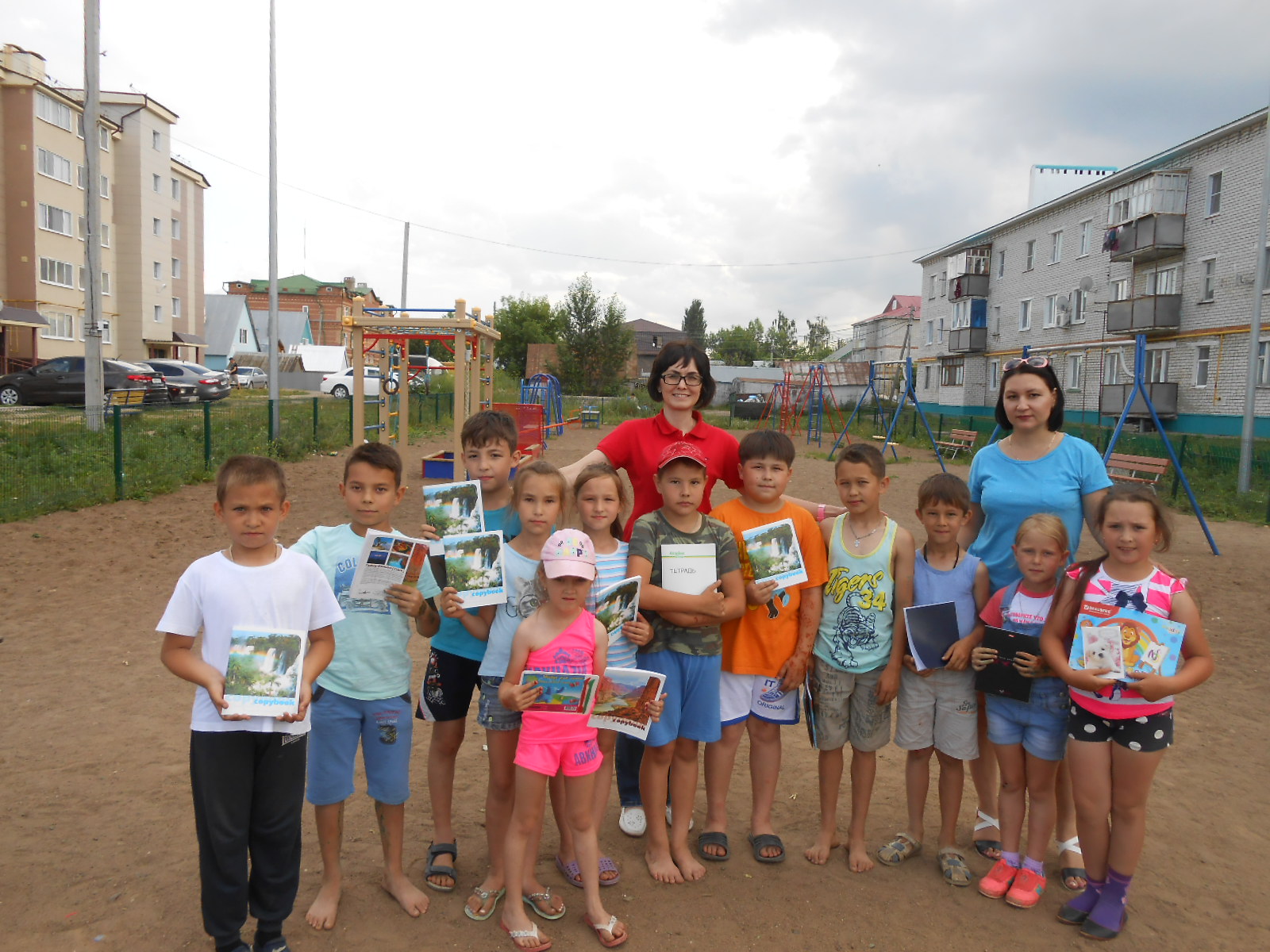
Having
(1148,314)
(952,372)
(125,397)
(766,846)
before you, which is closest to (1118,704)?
(766,846)

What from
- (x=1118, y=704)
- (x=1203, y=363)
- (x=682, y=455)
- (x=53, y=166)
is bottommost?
(x=1118, y=704)

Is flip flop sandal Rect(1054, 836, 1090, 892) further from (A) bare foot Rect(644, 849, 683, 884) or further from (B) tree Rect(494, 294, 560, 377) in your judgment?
(B) tree Rect(494, 294, 560, 377)

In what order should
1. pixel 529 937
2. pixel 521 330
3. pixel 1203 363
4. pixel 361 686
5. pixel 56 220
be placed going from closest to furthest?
pixel 529 937, pixel 361 686, pixel 1203 363, pixel 56 220, pixel 521 330

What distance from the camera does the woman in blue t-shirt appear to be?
10.9 feet

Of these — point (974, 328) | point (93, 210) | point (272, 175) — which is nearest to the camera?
point (93, 210)

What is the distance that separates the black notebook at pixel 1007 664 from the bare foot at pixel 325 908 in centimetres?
250

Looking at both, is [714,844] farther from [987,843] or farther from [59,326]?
[59,326]

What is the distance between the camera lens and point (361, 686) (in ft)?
9.63

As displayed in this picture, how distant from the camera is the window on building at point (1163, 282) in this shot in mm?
27094

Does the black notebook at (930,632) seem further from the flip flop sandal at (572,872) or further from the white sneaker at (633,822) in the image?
the flip flop sandal at (572,872)

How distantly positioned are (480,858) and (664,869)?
0.75m

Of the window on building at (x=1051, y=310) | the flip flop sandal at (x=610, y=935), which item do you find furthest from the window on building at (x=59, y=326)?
the window on building at (x=1051, y=310)

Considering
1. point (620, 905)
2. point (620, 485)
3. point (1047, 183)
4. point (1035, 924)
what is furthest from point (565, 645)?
point (1047, 183)

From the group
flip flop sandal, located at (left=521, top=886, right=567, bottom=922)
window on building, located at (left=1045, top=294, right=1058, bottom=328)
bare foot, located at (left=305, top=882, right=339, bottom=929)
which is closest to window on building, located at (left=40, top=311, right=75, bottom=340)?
bare foot, located at (left=305, top=882, right=339, bottom=929)
